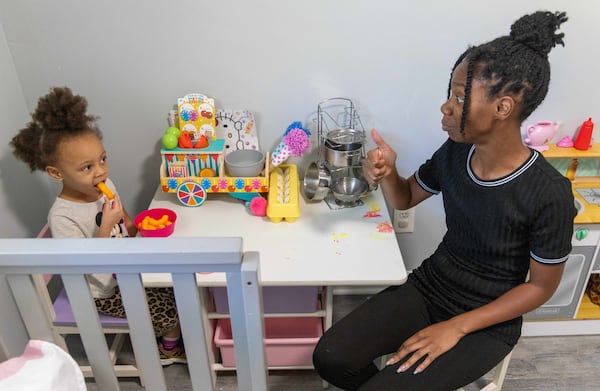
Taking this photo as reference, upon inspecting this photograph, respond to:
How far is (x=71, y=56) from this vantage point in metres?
1.44

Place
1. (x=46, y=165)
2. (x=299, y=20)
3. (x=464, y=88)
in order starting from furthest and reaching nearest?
(x=299, y=20), (x=46, y=165), (x=464, y=88)

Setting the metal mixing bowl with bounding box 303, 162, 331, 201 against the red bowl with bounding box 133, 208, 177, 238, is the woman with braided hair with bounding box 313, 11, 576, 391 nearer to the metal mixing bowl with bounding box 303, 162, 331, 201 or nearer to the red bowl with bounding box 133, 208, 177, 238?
the metal mixing bowl with bounding box 303, 162, 331, 201


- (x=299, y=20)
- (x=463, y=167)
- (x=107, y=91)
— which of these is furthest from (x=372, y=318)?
(x=107, y=91)

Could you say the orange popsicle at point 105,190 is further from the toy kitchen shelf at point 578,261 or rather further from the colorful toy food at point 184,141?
the toy kitchen shelf at point 578,261

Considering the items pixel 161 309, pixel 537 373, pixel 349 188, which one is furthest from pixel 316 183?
pixel 537 373

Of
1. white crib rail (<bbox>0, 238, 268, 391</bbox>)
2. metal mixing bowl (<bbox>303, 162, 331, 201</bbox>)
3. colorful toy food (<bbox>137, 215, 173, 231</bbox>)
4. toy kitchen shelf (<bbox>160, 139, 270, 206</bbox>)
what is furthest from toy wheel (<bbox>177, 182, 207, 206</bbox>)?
white crib rail (<bbox>0, 238, 268, 391</bbox>)

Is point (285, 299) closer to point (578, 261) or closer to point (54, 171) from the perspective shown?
point (54, 171)

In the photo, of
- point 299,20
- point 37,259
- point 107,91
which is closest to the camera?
point 37,259

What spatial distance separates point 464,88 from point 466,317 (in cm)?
51

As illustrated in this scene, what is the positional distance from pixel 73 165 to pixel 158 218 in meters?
0.27

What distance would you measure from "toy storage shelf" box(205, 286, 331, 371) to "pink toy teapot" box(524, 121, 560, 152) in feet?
2.62

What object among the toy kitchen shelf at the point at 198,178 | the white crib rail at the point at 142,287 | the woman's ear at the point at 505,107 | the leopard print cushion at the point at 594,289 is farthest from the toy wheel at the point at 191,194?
the leopard print cushion at the point at 594,289

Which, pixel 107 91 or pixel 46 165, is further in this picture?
pixel 107 91

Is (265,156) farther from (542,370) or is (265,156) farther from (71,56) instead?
(542,370)
